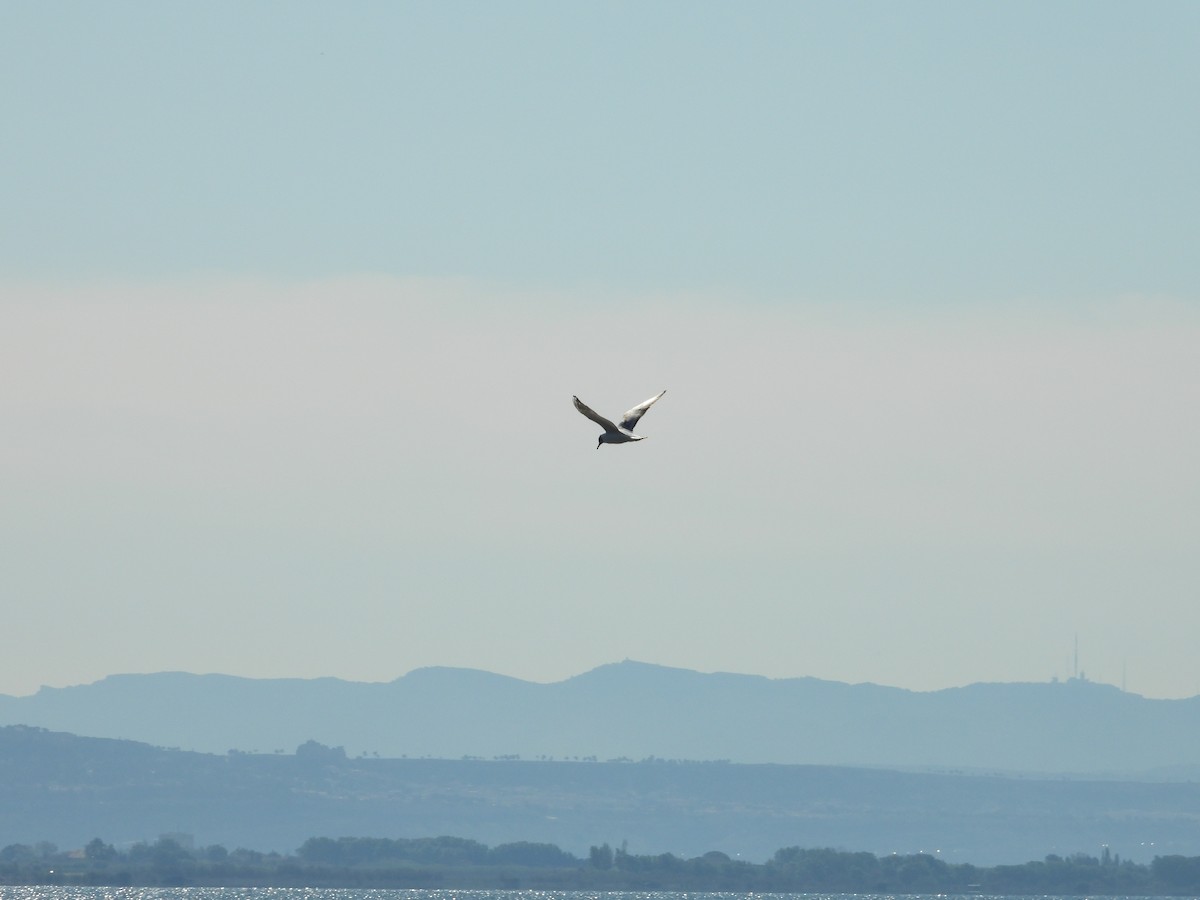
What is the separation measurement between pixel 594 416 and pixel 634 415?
10.2 ft

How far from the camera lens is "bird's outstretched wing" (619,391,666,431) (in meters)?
59.1

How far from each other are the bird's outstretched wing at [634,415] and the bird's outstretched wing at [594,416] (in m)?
0.77

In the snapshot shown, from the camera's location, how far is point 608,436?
58156mm

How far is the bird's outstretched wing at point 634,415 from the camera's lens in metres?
59.1

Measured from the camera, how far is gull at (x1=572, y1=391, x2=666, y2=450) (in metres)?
56.4

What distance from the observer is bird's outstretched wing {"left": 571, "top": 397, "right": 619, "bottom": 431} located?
55.8 m

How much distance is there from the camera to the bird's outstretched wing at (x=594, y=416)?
55.8 metres

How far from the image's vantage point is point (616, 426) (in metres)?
58.5

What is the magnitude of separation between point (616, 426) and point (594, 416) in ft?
5.93

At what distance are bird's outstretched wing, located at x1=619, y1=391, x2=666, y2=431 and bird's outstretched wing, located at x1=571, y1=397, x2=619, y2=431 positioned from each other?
77cm

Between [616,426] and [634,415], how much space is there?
136 centimetres

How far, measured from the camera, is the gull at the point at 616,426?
185 ft

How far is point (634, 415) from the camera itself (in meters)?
59.7
